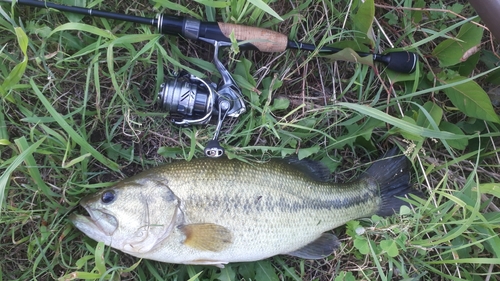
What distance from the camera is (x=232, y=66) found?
2.67 metres

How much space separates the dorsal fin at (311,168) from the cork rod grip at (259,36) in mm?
715

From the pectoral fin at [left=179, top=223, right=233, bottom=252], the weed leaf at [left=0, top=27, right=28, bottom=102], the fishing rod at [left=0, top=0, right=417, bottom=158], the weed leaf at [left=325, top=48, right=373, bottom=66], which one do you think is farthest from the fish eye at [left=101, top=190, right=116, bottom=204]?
the weed leaf at [left=325, top=48, right=373, bottom=66]

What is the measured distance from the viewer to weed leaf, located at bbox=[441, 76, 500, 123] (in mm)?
2523

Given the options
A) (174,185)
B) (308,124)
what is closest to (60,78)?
(174,185)

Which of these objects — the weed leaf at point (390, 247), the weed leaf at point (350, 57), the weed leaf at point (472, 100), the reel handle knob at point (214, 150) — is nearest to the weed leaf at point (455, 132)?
the weed leaf at point (472, 100)

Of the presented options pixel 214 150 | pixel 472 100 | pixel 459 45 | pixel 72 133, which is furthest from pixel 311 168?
pixel 72 133

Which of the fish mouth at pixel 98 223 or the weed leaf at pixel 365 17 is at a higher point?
the weed leaf at pixel 365 17

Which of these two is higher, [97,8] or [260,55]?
[97,8]

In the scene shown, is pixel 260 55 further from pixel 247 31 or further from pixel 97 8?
pixel 97 8

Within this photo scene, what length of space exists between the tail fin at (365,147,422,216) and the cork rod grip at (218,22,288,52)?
3.40ft

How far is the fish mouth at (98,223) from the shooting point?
221cm

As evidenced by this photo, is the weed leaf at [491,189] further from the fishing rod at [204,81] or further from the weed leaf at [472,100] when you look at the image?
the fishing rod at [204,81]

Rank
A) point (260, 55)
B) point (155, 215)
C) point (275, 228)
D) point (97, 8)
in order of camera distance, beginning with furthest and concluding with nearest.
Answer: point (260, 55) < point (97, 8) < point (275, 228) < point (155, 215)

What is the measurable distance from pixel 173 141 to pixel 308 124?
899 mm
